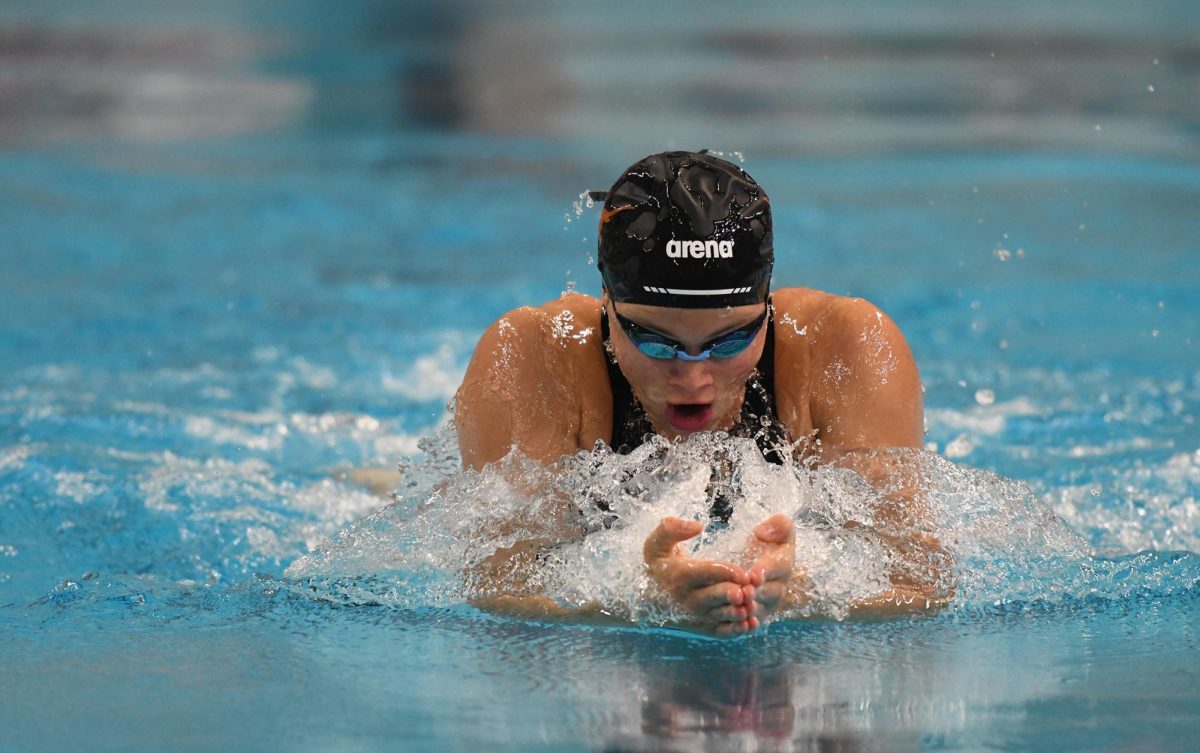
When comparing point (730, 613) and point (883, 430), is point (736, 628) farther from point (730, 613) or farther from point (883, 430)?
point (883, 430)

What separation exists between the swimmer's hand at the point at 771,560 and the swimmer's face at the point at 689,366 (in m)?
0.34

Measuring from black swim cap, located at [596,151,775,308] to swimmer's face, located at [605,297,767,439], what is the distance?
0.02 metres

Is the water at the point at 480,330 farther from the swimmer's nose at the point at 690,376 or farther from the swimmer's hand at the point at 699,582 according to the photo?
the swimmer's nose at the point at 690,376

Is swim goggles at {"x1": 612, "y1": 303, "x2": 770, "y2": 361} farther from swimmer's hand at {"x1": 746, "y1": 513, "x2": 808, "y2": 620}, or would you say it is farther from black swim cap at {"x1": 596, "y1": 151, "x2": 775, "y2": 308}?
swimmer's hand at {"x1": 746, "y1": 513, "x2": 808, "y2": 620}

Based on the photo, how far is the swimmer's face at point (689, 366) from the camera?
2705 millimetres

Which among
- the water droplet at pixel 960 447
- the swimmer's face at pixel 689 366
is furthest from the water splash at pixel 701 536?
the water droplet at pixel 960 447

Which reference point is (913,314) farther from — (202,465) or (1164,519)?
(202,465)

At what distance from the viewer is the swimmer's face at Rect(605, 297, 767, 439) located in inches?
106

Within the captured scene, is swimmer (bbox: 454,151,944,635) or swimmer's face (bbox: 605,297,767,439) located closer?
swimmer (bbox: 454,151,944,635)

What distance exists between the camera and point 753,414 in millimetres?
3092

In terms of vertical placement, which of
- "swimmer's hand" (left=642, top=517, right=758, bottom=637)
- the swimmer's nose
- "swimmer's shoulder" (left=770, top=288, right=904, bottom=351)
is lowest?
"swimmer's hand" (left=642, top=517, right=758, bottom=637)

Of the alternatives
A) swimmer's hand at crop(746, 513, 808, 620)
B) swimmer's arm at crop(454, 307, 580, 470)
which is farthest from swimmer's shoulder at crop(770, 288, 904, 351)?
swimmer's hand at crop(746, 513, 808, 620)

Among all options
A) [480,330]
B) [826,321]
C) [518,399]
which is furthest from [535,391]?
[480,330]

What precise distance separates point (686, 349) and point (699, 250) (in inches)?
7.2
